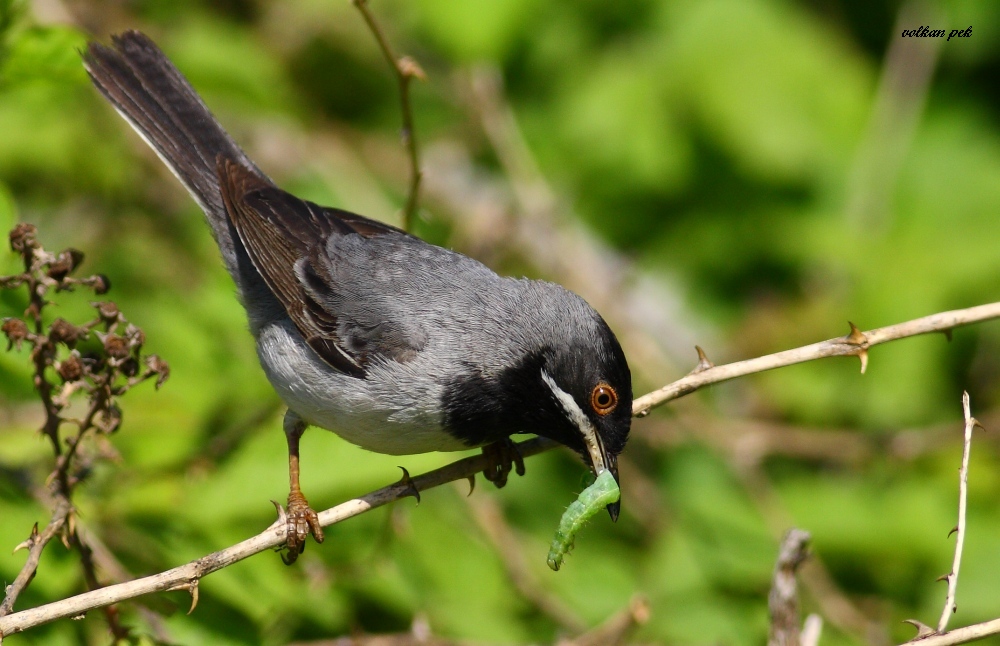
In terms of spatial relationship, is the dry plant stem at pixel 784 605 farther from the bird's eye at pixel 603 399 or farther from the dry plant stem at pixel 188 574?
the dry plant stem at pixel 188 574

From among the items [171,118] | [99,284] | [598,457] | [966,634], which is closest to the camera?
[966,634]

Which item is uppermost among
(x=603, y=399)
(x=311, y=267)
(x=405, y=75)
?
(x=405, y=75)

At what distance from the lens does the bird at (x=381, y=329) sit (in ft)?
13.2

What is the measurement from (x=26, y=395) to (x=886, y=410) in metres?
5.31

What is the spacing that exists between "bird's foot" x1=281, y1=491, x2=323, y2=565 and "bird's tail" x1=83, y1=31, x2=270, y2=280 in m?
1.33

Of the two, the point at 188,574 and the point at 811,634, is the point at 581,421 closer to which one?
the point at 811,634

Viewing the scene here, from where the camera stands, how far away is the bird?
13.2 ft

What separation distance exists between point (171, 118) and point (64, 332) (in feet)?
6.63

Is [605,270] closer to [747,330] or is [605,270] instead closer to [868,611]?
[747,330]

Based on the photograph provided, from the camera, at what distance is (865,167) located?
309 inches

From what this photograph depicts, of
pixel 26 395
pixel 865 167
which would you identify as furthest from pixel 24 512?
pixel 865 167

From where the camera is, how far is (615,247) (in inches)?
323

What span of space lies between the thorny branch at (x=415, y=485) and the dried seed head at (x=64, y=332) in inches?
33.4

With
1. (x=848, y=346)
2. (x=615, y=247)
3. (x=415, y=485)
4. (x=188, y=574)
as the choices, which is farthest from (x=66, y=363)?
(x=615, y=247)
